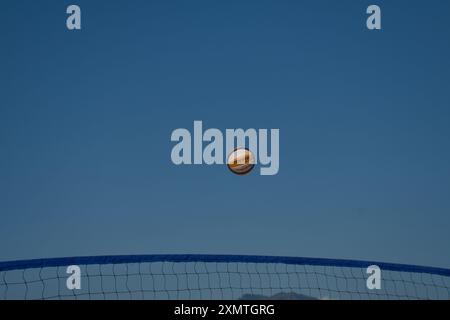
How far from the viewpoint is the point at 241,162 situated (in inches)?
543

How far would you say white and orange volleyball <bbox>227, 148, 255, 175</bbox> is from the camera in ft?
45.2

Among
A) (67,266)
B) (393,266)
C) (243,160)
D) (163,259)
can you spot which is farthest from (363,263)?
(67,266)

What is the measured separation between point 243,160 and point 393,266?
11.4 ft

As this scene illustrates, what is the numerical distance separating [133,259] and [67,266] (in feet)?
3.74

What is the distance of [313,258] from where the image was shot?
13102 mm

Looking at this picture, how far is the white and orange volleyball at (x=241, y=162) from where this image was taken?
13781mm
